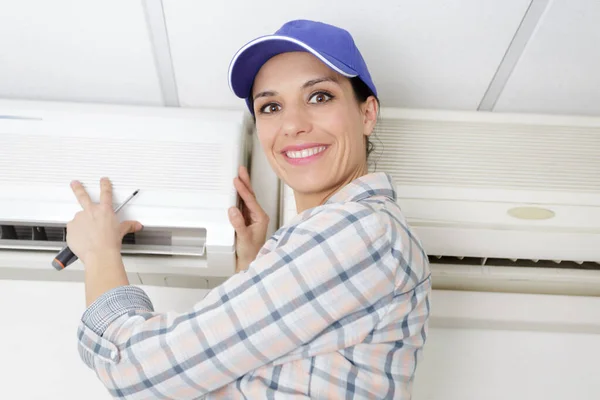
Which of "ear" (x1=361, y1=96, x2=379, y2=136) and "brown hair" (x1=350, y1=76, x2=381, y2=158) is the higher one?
"brown hair" (x1=350, y1=76, x2=381, y2=158)

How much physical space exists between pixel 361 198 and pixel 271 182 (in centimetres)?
43

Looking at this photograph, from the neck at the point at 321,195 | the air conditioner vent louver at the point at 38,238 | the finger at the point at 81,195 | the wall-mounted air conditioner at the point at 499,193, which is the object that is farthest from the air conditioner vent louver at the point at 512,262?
the finger at the point at 81,195

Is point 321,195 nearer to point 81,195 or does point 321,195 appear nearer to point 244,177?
point 244,177

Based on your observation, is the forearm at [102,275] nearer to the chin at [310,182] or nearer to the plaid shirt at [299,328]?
the plaid shirt at [299,328]

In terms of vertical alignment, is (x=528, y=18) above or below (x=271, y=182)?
above

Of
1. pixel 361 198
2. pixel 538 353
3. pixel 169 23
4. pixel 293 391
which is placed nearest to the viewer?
pixel 293 391

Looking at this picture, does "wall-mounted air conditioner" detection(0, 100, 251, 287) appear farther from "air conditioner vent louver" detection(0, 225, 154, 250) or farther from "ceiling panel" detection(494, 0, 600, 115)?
"ceiling panel" detection(494, 0, 600, 115)

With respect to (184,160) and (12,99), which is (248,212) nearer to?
(184,160)

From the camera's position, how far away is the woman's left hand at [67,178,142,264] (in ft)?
3.46

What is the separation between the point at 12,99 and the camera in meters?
1.34

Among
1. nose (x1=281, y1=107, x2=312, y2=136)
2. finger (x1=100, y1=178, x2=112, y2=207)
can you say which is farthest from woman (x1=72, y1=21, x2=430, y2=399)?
finger (x1=100, y1=178, x2=112, y2=207)

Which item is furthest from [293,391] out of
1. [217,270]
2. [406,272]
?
[217,270]

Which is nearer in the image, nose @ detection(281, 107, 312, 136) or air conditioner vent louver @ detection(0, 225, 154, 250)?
nose @ detection(281, 107, 312, 136)

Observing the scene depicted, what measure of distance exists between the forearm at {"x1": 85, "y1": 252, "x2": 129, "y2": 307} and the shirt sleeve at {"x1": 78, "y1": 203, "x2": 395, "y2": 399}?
0.16 m
